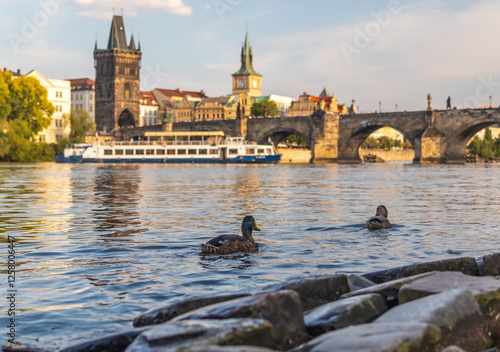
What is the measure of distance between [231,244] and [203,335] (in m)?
5.56

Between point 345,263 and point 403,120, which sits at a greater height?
point 403,120

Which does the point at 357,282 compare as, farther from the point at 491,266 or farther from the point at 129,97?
the point at 129,97

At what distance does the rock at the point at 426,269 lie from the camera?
652 centimetres

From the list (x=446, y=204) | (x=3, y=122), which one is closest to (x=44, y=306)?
(x=446, y=204)

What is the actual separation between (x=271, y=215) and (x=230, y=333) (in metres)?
12.1

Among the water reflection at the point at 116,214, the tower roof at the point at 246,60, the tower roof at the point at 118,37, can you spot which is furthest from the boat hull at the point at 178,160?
the tower roof at the point at 246,60

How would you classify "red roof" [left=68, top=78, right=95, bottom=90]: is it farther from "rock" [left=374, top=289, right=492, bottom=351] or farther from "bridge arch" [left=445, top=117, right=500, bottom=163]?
"rock" [left=374, top=289, right=492, bottom=351]

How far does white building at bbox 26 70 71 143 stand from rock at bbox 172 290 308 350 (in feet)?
302

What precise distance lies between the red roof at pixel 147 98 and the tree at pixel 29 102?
3084 inches

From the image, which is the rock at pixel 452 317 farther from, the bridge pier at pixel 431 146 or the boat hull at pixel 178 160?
the bridge pier at pixel 431 146

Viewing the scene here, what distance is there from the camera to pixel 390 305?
5.24m

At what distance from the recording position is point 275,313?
4.61m

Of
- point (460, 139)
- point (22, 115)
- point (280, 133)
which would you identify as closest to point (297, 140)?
point (280, 133)

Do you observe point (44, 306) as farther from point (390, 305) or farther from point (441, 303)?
point (441, 303)
